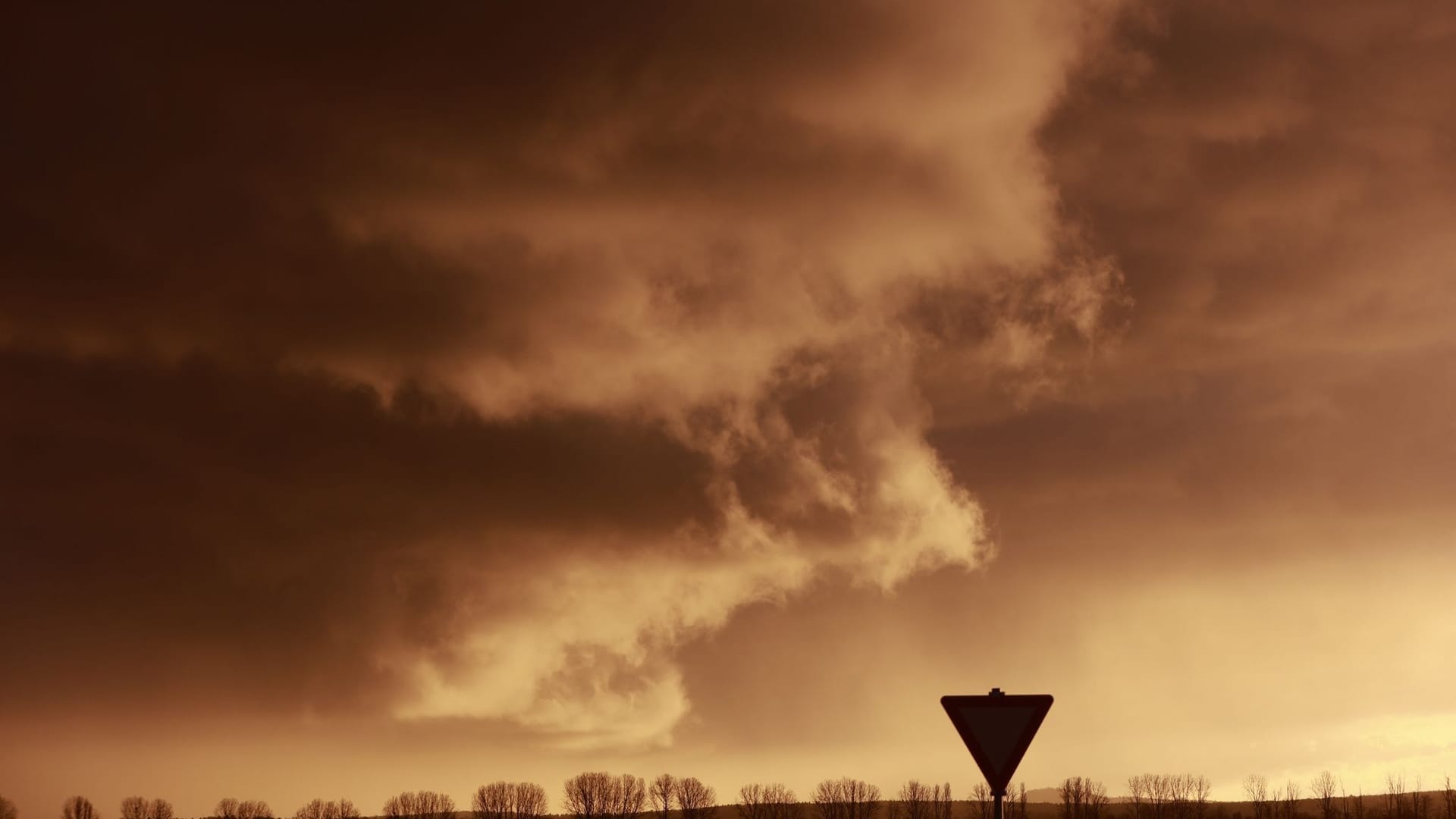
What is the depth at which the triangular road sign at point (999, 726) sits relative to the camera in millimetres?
14203

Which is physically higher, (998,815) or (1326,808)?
(998,815)

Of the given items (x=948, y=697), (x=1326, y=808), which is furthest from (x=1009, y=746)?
(x=1326, y=808)

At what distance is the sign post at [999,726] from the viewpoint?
46.6ft

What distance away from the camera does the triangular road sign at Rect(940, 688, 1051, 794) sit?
1420cm

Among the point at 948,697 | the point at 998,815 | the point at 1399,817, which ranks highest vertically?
the point at 948,697

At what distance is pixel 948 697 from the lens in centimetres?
1451

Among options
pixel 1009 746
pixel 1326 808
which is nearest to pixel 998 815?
pixel 1009 746

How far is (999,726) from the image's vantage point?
1430cm

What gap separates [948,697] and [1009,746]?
79 centimetres

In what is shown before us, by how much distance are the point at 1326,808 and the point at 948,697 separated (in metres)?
206

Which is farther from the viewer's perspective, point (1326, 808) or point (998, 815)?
point (1326, 808)

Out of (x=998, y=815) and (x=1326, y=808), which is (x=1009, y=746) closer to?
(x=998, y=815)

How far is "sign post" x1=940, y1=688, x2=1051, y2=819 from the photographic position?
14.2 metres

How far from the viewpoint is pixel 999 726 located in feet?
46.9
